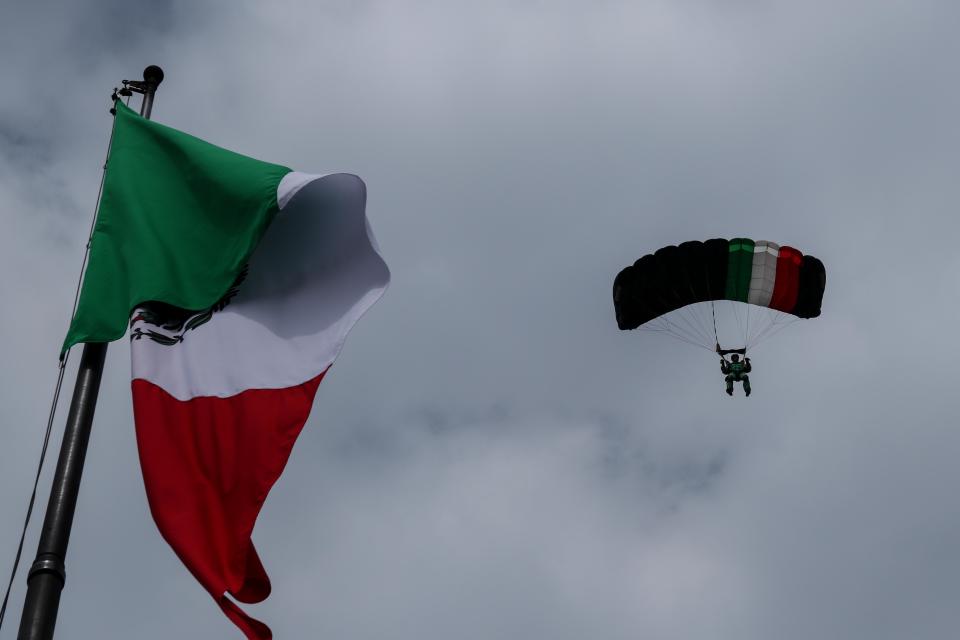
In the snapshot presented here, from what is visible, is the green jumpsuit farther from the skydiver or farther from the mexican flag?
the mexican flag

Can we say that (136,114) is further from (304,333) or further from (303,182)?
(304,333)

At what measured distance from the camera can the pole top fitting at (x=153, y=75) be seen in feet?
32.1

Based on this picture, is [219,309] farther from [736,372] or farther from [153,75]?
[736,372]

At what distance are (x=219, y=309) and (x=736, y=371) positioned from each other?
2613cm

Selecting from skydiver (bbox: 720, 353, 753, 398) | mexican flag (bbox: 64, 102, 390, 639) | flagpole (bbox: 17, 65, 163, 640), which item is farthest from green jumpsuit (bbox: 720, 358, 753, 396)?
flagpole (bbox: 17, 65, 163, 640)

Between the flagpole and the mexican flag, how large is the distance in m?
0.69

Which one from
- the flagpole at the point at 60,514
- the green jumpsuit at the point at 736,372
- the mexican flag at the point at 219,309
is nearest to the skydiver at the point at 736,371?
the green jumpsuit at the point at 736,372

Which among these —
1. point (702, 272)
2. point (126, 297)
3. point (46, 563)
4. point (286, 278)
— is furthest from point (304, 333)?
point (702, 272)

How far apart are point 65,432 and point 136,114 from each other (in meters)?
3.72

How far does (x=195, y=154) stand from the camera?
1039 centimetres

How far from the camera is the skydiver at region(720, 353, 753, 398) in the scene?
34062 millimetres

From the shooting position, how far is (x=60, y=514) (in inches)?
282

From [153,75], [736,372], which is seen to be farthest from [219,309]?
[736,372]

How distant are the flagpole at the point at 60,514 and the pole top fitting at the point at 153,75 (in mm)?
2559
